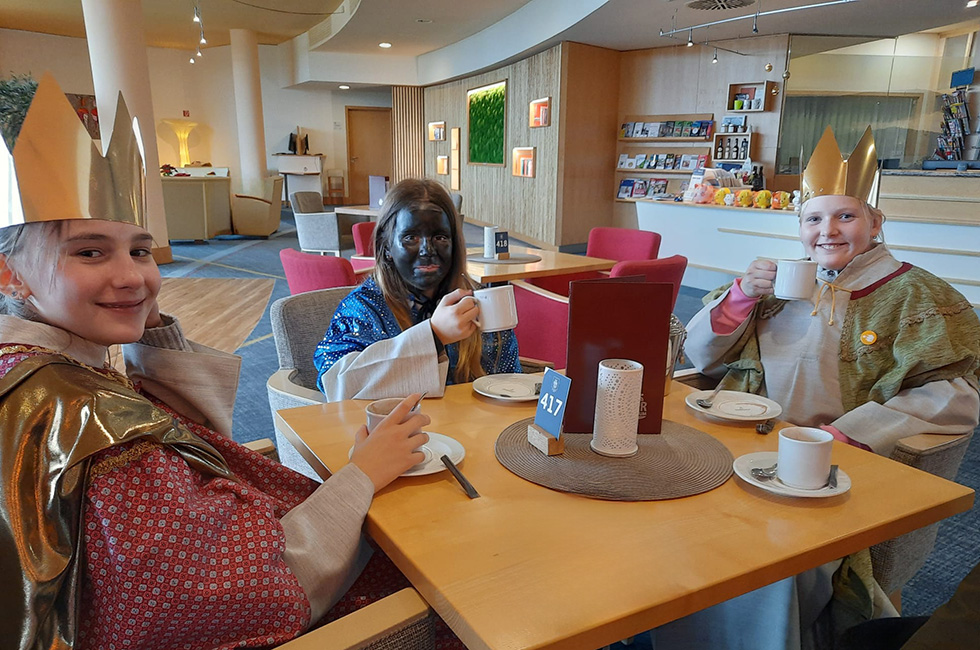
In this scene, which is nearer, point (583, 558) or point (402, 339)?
point (583, 558)

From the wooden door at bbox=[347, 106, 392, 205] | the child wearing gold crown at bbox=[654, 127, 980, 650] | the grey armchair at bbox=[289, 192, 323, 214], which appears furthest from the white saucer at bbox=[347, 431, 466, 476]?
the wooden door at bbox=[347, 106, 392, 205]

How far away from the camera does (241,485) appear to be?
0.98 metres

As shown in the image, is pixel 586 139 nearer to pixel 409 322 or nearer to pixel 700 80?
pixel 700 80

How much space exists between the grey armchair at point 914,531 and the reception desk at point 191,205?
1011 cm

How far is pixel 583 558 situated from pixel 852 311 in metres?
1.25

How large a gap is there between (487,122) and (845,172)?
1021cm

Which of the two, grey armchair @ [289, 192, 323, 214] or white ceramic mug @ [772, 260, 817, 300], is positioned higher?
white ceramic mug @ [772, 260, 817, 300]

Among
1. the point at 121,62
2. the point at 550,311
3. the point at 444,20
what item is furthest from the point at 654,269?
the point at 444,20

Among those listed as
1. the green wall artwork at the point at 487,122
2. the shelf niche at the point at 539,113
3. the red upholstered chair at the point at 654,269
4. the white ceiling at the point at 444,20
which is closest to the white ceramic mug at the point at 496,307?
the red upholstered chair at the point at 654,269

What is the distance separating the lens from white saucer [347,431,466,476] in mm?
1142

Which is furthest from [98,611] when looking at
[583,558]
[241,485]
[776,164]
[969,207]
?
[776,164]

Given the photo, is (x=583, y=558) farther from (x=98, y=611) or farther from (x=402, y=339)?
(x=402, y=339)

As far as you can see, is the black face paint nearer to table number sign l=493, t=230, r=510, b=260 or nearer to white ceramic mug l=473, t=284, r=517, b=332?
white ceramic mug l=473, t=284, r=517, b=332

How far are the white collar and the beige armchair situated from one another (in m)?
10.6
